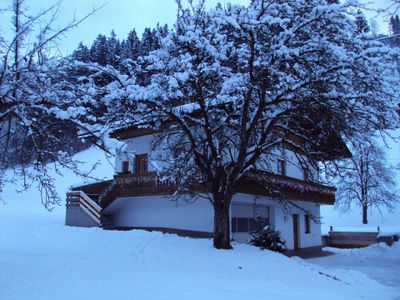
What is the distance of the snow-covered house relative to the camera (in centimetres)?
2045

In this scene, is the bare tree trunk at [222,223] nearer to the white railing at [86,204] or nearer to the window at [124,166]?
the white railing at [86,204]

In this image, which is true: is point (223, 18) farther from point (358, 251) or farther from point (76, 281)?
point (358, 251)

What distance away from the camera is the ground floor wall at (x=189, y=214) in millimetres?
20578

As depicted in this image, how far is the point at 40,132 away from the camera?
9.18 metres

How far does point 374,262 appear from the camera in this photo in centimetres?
2416

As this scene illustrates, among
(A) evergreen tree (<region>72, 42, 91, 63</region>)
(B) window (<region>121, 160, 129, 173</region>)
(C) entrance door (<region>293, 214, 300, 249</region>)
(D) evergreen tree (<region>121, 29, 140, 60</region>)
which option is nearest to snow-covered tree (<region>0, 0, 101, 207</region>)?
(A) evergreen tree (<region>72, 42, 91, 63</region>)

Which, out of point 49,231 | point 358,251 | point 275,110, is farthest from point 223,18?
point 358,251

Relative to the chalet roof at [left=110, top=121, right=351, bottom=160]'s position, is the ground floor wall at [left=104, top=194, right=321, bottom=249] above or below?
below

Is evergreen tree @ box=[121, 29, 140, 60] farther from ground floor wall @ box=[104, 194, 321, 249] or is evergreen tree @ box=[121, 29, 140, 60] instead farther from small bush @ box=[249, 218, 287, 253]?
small bush @ box=[249, 218, 287, 253]

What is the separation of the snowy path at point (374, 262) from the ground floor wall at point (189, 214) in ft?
10.4

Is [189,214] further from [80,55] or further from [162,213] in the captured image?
[80,55]

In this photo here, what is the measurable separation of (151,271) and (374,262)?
1735 cm

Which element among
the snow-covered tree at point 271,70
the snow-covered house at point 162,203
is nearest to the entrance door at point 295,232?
the snow-covered house at point 162,203

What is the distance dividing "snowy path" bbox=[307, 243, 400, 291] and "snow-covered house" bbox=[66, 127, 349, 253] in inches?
127
